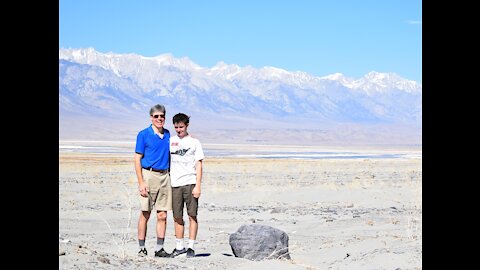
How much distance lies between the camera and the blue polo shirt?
8.05 meters

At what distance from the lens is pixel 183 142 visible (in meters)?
8.20

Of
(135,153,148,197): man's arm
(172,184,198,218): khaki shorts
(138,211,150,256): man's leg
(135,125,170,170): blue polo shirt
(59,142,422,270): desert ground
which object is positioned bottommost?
(59,142,422,270): desert ground

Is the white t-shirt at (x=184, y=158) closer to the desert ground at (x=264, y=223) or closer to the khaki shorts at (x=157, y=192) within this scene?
the khaki shorts at (x=157, y=192)

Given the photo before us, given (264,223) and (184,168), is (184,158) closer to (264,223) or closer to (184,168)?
(184,168)

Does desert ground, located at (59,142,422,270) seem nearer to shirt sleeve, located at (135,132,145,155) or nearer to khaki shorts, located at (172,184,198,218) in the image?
khaki shorts, located at (172,184,198,218)

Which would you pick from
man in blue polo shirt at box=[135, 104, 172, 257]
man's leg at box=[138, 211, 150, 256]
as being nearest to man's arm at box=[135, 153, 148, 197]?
man in blue polo shirt at box=[135, 104, 172, 257]

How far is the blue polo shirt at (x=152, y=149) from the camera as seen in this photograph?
8055mm

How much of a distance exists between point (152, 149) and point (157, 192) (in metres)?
0.50

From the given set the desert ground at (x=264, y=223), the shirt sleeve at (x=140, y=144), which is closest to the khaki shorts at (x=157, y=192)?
the shirt sleeve at (x=140, y=144)

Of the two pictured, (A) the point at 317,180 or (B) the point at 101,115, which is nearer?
(A) the point at 317,180
